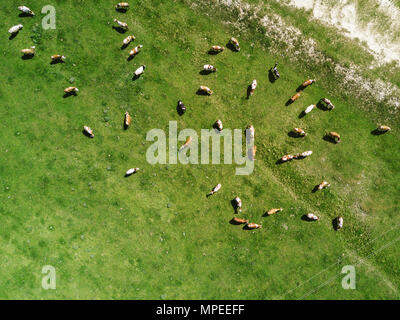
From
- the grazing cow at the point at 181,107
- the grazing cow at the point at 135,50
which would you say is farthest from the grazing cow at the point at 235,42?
the grazing cow at the point at 135,50

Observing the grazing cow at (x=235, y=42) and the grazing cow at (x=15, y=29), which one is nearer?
the grazing cow at (x=15, y=29)

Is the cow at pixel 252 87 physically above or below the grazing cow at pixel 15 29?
above

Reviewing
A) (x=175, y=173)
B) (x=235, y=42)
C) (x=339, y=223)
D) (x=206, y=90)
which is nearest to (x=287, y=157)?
(x=339, y=223)

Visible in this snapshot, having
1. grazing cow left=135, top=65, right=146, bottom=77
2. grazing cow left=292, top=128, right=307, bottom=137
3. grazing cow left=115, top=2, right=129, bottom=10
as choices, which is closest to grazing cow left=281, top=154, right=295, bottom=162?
grazing cow left=292, top=128, right=307, bottom=137

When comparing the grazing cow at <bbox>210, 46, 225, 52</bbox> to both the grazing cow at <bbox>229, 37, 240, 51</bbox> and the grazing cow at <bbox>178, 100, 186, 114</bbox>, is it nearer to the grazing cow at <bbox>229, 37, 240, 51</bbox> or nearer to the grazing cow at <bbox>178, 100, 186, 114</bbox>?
the grazing cow at <bbox>229, 37, 240, 51</bbox>

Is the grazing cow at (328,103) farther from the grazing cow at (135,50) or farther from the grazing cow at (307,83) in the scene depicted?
the grazing cow at (135,50)

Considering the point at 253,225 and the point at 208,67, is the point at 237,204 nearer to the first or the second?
the point at 253,225

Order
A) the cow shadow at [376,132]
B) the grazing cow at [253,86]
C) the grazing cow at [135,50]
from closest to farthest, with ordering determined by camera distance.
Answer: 1. the grazing cow at [135,50]
2. the grazing cow at [253,86]
3. the cow shadow at [376,132]

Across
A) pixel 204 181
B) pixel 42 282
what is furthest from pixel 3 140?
pixel 204 181

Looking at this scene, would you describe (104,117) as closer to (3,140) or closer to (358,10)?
(3,140)
